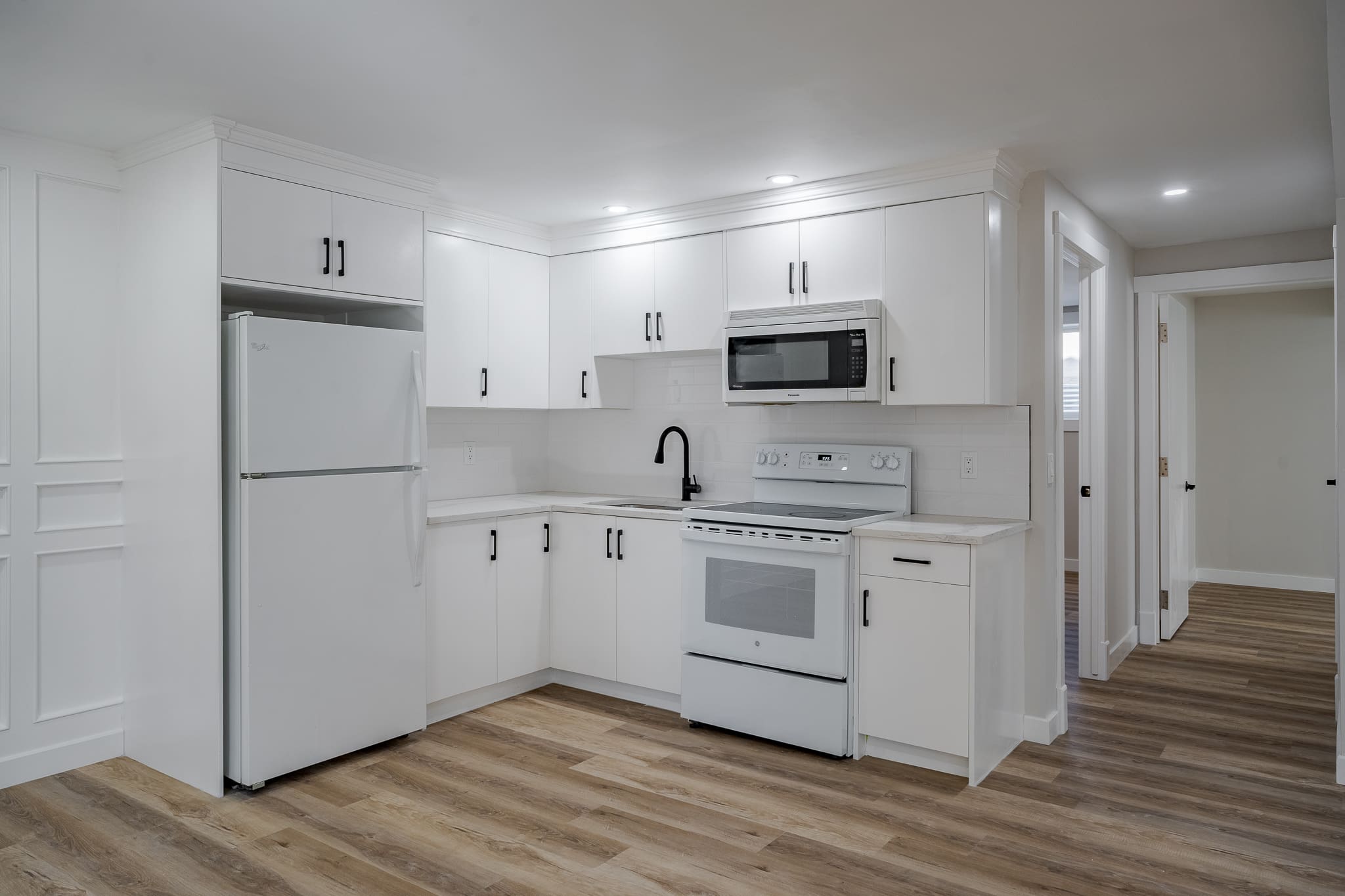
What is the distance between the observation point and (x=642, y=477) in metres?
4.83

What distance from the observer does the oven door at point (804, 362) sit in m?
3.66

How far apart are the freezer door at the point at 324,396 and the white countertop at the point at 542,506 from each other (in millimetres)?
460

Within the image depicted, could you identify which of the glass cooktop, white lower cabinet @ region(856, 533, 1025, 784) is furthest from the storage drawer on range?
the glass cooktop

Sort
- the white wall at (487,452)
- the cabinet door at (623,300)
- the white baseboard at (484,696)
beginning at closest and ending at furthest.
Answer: the white baseboard at (484,696)
the cabinet door at (623,300)
the white wall at (487,452)

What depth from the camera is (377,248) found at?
11.7 feet

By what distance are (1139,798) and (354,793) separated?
2.77m

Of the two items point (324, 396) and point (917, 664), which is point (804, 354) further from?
point (324, 396)

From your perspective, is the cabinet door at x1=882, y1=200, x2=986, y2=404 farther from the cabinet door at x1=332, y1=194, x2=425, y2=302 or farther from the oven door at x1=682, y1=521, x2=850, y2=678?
the cabinet door at x1=332, y1=194, x2=425, y2=302

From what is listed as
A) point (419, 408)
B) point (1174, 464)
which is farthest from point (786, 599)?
point (1174, 464)

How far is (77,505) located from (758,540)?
105 inches

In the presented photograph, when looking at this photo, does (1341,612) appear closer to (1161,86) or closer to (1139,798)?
(1139,798)

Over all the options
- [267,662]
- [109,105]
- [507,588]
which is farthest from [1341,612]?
[109,105]

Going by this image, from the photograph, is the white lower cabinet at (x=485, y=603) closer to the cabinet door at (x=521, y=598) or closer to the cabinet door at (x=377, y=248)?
the cabinet door at (x=521, y=598)

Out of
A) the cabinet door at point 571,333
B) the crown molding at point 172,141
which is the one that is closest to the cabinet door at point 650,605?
the cabinet door at point 571,333
